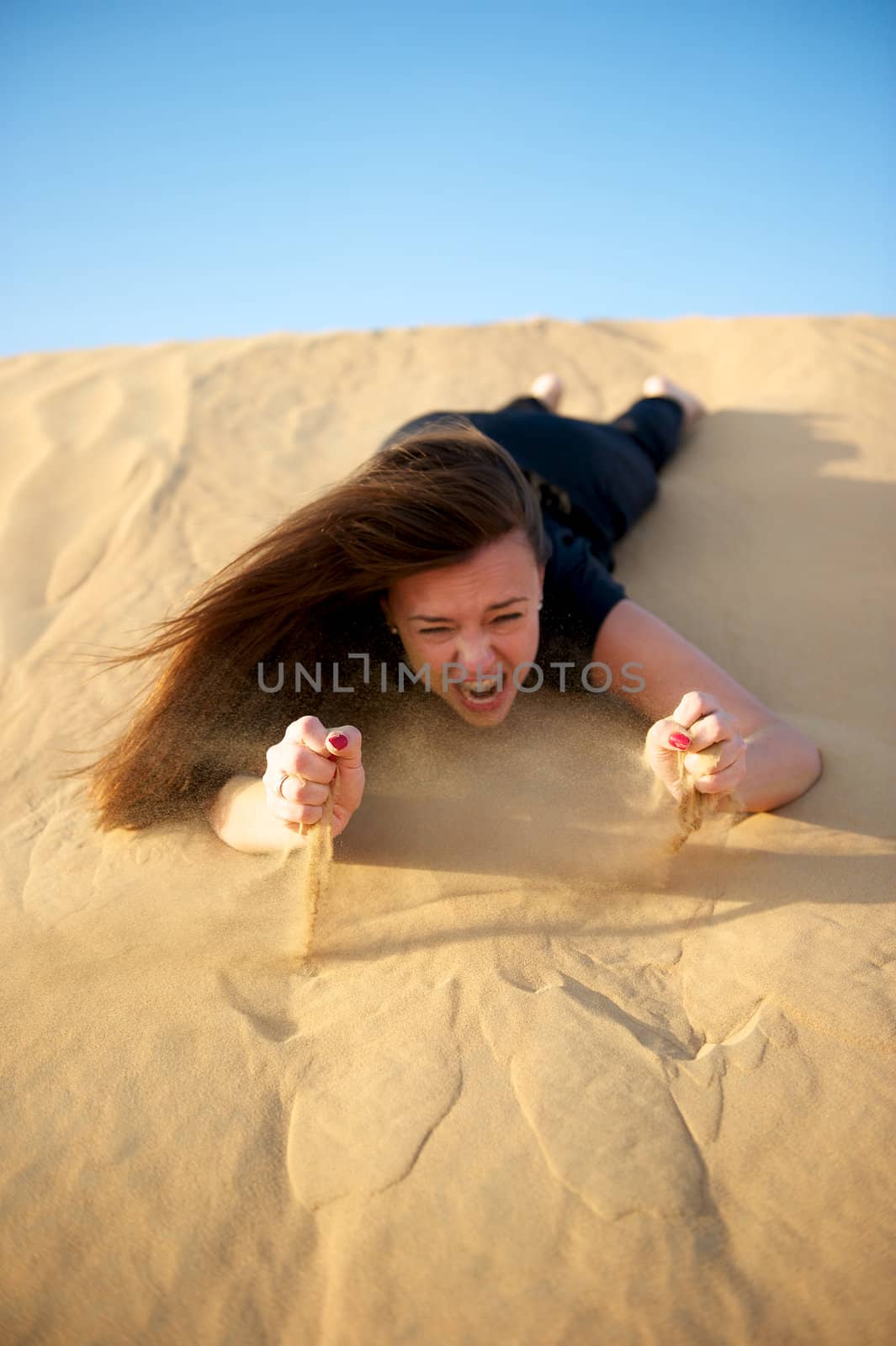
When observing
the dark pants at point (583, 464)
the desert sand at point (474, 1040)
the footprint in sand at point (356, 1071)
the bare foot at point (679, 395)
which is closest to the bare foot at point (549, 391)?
the bare foot at point (679, 395)

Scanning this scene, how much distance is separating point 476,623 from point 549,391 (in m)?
2.64

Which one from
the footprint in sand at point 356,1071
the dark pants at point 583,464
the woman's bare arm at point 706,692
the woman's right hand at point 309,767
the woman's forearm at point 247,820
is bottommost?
the footprint in sand at point 356,1071

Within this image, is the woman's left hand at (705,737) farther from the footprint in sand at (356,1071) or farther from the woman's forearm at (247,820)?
the woman's forearm at (247,820)

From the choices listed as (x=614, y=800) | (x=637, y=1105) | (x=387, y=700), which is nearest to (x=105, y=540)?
(x=387, y=700)

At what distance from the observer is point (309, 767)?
1646 millimetres

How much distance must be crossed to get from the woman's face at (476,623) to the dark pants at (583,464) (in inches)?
32.6

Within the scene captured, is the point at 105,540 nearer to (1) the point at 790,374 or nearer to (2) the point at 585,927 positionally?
(2) the point at 585,927

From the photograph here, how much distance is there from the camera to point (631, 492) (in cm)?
345

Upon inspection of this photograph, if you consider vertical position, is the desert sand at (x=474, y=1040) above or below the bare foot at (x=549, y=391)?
below

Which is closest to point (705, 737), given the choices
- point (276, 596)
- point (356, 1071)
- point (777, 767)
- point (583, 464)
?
point (777, 767)

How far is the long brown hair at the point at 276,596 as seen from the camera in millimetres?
2180

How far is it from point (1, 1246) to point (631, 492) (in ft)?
9.63

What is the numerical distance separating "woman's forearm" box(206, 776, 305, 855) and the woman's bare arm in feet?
3.25

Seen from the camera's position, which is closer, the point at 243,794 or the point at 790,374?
the point at 243,794
